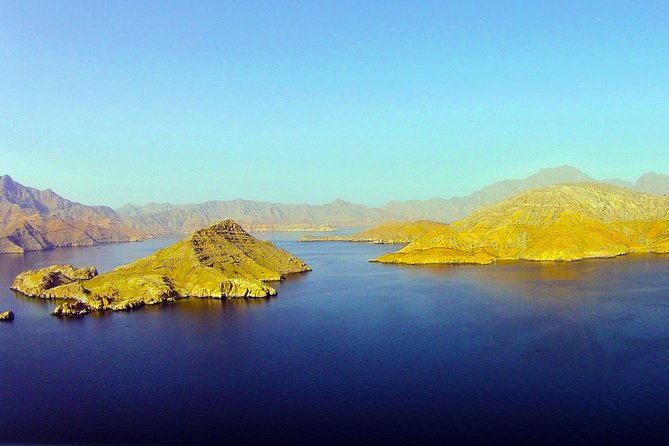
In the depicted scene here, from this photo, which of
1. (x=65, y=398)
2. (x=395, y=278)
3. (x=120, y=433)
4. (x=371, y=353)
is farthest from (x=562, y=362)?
(x=395, y=278)

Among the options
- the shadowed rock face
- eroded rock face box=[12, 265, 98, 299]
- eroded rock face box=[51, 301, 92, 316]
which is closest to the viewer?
eroded rock face box=[51, 301, 92, 316]

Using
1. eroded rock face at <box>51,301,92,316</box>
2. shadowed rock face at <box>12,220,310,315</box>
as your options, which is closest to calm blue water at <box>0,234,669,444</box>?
eroded rock face at <box>51,301,92,316</box>

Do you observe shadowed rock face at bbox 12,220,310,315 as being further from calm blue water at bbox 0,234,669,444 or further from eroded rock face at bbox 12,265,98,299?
calm blue water at bbox 0,234,669,444

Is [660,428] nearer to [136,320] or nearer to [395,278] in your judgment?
[136,320]

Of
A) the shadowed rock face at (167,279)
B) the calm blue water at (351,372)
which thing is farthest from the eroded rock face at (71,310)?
the calm blue water at (351,372)

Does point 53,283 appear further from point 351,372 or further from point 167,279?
point 351,372
